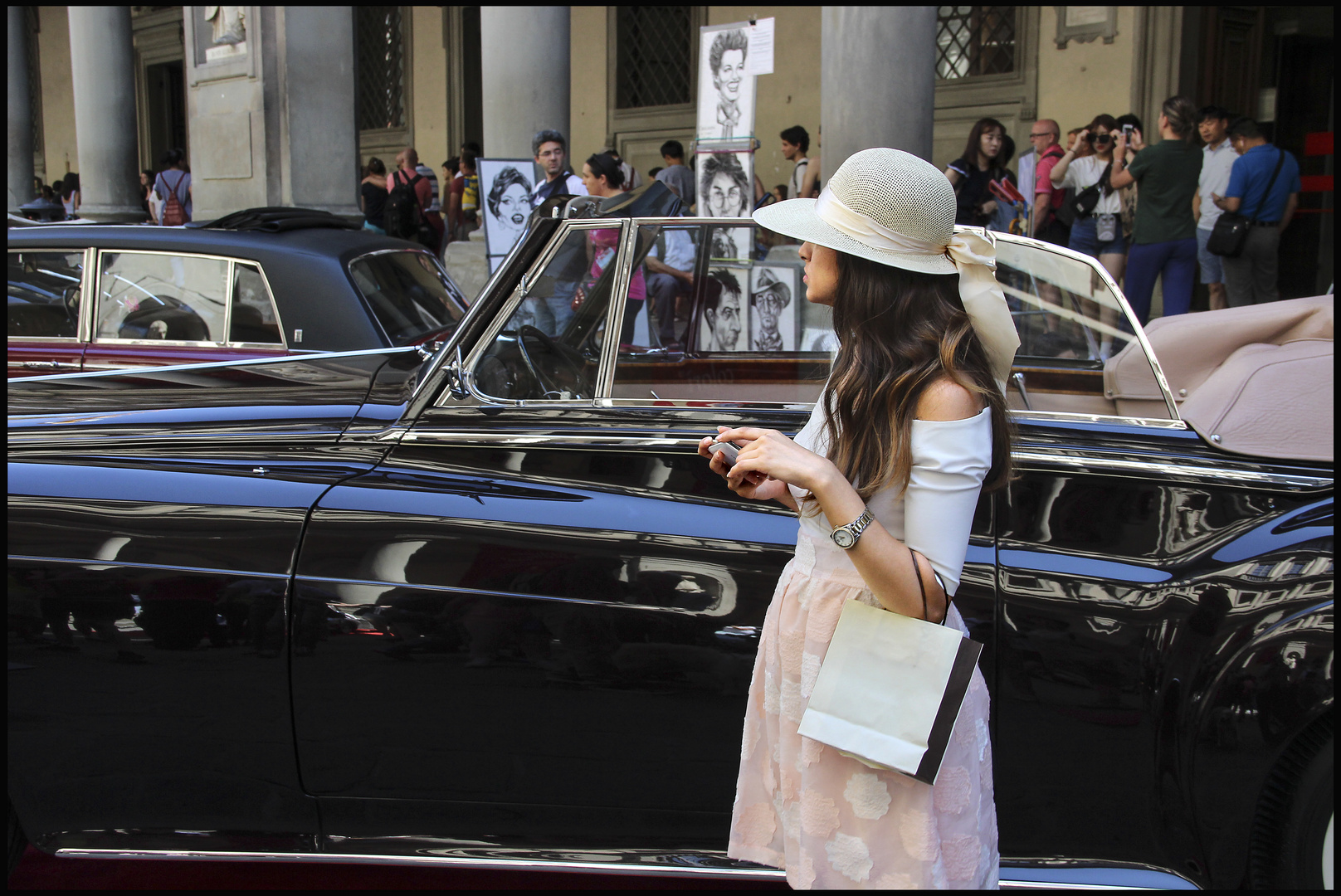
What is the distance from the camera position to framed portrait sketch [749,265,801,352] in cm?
301

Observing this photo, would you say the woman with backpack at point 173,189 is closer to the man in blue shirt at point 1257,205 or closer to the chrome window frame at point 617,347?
the man in blue shirt at point 1257,205

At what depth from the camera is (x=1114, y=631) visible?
2100 millimetres

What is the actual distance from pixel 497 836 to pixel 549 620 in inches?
19.0

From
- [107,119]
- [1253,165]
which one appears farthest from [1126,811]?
[107,119]

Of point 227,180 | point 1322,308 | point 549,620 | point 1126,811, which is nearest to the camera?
point 1126,811

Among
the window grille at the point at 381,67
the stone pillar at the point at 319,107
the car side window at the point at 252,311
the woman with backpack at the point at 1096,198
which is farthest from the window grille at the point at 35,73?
the woman with backpack at the point at 1096,198

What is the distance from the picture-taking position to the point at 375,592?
7.49 feet

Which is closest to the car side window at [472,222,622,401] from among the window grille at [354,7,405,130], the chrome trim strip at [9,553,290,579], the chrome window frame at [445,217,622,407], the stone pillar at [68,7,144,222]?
the chrome window frame at [445,217,622,407]

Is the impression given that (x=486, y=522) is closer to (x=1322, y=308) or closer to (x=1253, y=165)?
(x=1322, y=308)

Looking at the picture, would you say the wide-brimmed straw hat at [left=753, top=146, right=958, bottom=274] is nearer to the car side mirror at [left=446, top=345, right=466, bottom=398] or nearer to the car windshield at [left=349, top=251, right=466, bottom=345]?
the car side mirror at [left=446, top=345, right=466, bottom=398]

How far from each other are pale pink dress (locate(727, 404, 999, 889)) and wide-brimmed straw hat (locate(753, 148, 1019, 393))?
0.55 feet

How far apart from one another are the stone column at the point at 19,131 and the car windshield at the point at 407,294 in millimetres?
14164

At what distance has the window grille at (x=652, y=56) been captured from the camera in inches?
552

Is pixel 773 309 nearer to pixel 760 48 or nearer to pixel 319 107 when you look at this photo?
pixel 760 48
